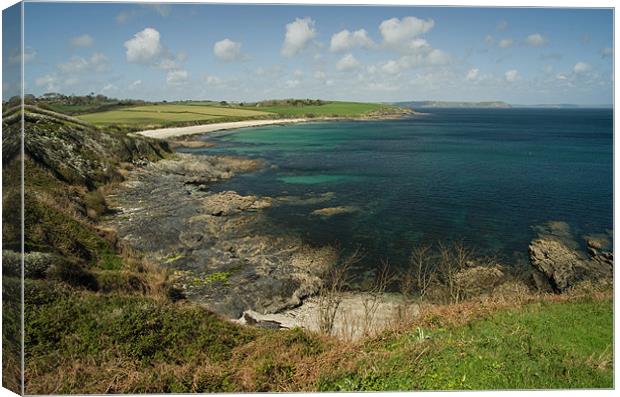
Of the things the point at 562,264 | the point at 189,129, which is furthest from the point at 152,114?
the point at 562,264

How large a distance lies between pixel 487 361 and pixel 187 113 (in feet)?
71.4

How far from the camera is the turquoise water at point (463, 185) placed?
48.9 ft

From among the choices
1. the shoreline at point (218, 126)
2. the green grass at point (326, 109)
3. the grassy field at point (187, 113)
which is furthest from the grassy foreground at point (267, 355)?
the shoreline at point (218, 126)

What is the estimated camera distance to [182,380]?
24.1ft

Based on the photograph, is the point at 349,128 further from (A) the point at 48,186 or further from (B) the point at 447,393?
(B) the point at 447,393

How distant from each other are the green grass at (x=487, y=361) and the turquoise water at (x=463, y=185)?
444cm

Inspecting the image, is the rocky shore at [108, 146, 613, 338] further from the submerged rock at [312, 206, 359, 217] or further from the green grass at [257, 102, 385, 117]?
the green grass at [257, 102, 385, 117]

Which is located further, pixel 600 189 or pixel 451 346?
pixel 600 189

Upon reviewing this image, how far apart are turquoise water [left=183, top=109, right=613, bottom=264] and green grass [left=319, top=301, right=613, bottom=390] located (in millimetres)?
4439

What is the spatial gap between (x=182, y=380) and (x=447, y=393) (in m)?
4.10

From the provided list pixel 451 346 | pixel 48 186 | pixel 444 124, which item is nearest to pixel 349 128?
pixel 444 124

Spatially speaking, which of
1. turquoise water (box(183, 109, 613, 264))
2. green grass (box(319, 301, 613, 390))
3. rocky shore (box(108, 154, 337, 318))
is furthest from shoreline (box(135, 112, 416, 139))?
green grass (box(319, 301, 613, 390))

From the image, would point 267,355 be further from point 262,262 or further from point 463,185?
point 463,185

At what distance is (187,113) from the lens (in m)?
25.7
